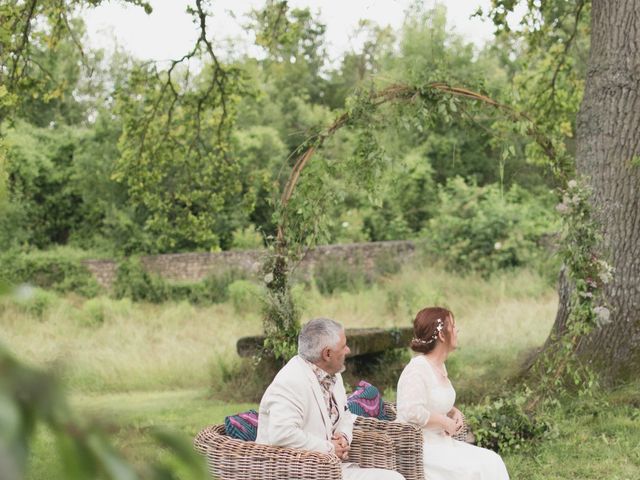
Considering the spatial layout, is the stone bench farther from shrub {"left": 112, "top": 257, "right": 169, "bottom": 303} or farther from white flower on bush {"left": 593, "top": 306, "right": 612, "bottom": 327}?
shrub {"left": 112, "top": 257, "right": 169, "bottom": 303}

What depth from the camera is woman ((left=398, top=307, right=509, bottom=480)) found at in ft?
16.5

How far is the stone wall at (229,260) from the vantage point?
67.3 feet

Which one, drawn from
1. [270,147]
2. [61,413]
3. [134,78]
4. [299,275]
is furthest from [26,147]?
[61,413]

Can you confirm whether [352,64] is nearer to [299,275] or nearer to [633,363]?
[299,275]

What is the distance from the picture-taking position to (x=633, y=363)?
8.41m

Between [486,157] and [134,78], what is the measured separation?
632 inches

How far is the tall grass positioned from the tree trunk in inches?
71.4

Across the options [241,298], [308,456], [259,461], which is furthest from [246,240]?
[308,456]

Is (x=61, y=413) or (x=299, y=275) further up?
(x=61, y=413)

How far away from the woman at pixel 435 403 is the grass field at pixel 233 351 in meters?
1.38

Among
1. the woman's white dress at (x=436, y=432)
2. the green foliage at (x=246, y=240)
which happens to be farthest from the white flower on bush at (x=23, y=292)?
the green foliage at (x=246, y=240)

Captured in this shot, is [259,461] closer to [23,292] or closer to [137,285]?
[23,292]

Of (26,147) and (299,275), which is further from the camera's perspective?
(26,147)

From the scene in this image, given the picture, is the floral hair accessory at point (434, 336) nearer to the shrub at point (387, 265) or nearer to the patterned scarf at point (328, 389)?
the patterned scarf at point (328, 389)
